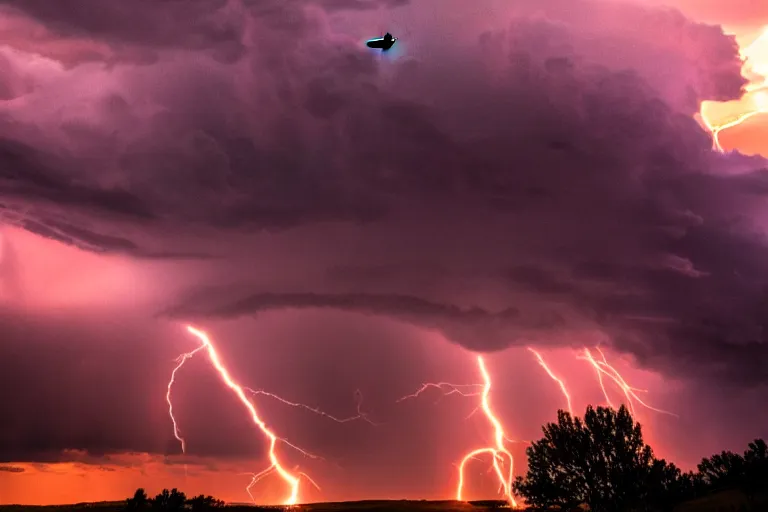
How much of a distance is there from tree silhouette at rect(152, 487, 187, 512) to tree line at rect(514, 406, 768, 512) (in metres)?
41.1

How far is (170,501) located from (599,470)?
157ft

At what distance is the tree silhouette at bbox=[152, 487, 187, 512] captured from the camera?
66.6 m

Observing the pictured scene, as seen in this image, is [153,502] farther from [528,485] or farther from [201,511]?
[528,485]

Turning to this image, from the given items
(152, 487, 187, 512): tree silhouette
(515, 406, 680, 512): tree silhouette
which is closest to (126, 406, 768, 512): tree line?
(515, 406, 680, 512): tree silhouette

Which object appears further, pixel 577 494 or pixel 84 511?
pixel 84 511

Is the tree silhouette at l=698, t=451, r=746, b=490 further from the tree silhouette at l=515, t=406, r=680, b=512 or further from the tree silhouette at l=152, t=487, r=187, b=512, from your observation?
the tree silhouette at l=152, t=487, r=187, b=512

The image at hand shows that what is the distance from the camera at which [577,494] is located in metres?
42.6

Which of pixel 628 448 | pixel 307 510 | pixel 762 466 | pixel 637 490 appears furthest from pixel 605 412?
pixel 307 510

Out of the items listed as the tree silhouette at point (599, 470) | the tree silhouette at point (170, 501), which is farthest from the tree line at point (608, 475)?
the tree silhouette at point (170, 501)

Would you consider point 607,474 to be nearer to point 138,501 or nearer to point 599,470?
point 599,470

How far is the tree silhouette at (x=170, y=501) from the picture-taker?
66625 mm

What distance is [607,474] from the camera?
41750mm

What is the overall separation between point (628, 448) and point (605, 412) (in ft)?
8.97

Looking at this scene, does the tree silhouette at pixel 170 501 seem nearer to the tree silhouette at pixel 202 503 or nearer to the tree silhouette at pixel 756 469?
the tree silhouette at pixel 202 503
